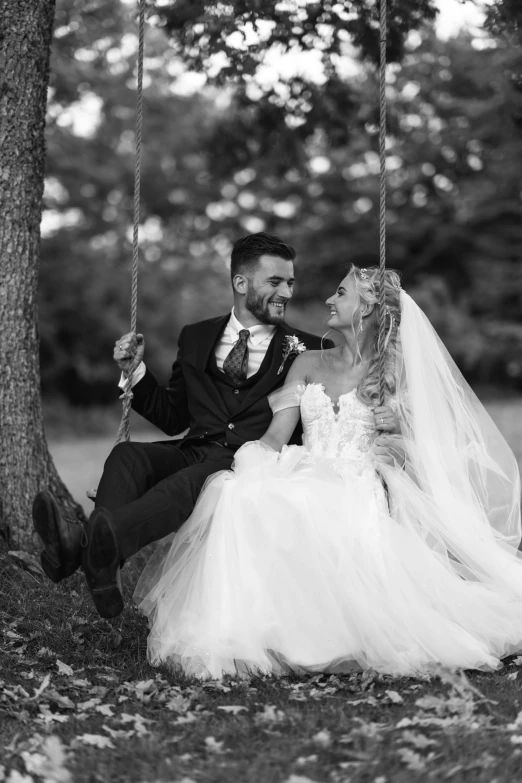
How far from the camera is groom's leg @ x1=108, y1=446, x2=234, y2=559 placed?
12.1ft

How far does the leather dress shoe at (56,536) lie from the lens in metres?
3.53

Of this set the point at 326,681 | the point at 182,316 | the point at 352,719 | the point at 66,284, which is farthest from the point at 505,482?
the point at 182,316

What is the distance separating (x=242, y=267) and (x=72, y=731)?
8.37ft

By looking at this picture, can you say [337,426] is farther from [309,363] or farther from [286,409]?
[309,363]

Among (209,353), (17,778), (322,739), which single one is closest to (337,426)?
(209,353)

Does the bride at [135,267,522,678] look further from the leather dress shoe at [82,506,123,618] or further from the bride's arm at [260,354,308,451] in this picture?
the leather dress shoe at [82,506,123,618]

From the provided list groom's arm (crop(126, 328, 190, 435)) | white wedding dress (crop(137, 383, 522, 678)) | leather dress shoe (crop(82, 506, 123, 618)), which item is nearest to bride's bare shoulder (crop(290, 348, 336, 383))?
white wedding dress (crop(137, 383, 522, 678))

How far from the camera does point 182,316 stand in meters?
21.9

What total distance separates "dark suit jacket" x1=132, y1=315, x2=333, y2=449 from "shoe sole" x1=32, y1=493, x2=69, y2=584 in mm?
1183

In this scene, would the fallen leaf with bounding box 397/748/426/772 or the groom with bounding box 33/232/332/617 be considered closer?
the fallen leaf with bounding box 397/748/426/772

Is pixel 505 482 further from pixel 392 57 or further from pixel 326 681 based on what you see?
pixel 392 57

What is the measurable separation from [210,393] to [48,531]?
1430mm

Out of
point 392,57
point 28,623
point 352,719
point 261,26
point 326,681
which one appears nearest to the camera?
point 352,719

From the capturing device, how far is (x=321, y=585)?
3756 millimetres
